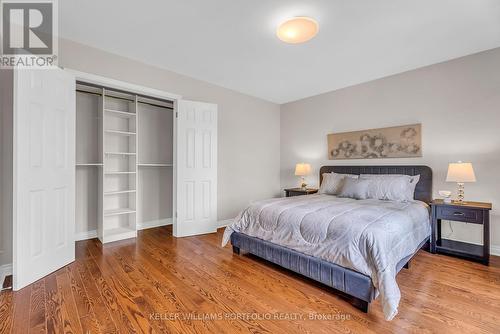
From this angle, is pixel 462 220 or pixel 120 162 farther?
pixel 120 162

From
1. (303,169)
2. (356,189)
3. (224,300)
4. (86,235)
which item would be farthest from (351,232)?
(86,235)

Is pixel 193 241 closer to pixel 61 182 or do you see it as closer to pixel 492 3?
pixel 61 182

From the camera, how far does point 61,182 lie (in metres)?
2.51

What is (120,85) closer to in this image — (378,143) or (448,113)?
(378,143)

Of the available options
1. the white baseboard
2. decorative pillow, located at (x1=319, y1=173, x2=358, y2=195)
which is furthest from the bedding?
the white baseboard

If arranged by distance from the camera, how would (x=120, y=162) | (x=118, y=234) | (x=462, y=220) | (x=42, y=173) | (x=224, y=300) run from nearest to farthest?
(x=224, y=300), (x=42, y=173), (x=462, y=220), (x=118, y=234), (x=120, y=162)

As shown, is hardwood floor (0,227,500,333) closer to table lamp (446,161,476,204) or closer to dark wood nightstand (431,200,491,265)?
dark wood nightstand (431,200,491,265)

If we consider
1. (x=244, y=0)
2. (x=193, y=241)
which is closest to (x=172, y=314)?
(x=193, y=241)

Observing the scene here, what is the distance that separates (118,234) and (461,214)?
14.9 feet

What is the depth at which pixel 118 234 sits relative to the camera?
3395 millimetres

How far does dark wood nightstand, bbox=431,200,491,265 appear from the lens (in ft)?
8.69

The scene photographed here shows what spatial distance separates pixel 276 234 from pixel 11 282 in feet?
8.45

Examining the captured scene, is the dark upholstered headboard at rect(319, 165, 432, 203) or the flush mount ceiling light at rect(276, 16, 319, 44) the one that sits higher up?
the flush mount ceiling light at rect(276, 16, 319, 44)

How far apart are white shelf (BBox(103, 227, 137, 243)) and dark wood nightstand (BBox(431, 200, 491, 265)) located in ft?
13.8
